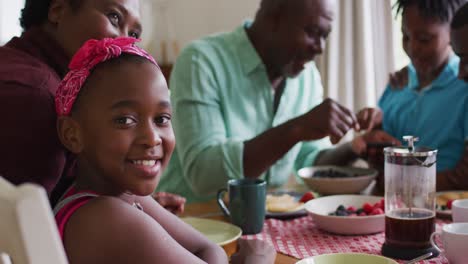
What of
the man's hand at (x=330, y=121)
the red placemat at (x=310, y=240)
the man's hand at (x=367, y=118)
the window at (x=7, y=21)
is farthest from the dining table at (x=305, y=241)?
the window at (x=7, y=21)

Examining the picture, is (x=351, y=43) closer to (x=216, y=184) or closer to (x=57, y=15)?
(x=216, y=184)

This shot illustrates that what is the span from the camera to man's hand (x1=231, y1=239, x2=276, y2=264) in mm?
1002

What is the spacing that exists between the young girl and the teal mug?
435 millimetres

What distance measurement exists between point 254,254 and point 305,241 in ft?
0.69

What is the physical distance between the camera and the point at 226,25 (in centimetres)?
379

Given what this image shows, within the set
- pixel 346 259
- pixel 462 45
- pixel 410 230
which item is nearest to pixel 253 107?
pixel 462 45

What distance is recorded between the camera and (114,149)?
2.71 feet

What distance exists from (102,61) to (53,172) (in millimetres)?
198

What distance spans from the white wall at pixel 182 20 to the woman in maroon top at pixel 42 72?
265cm

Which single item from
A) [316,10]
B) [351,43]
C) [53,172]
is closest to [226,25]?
[351,43]

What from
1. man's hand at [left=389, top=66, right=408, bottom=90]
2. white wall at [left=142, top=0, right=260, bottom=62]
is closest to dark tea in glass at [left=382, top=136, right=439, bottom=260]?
man's hand at [left=389, top=66, right=408, bottom=90]

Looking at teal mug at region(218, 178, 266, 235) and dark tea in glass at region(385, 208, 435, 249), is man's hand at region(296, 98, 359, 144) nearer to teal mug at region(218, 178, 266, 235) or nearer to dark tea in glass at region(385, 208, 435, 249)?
teal mug at region(218, 178, 266, 235)

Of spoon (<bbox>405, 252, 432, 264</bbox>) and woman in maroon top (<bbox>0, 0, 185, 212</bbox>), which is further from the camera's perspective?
spoon (<bbox>405, 252, 432, 264</bbox>)

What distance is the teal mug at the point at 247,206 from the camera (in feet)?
4.18
